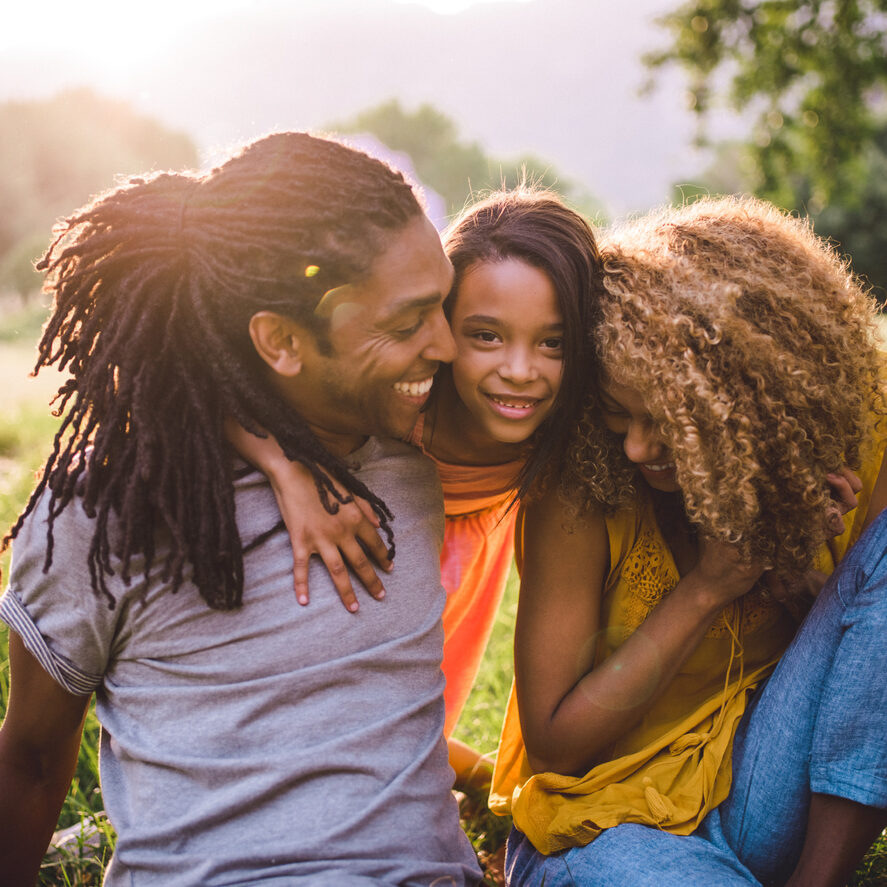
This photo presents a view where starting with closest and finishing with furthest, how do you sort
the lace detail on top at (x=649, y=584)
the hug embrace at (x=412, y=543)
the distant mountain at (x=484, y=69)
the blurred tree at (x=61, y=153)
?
the hug embrace at (x=412, y=543), the lace detail on top at (x=649, y=584), the blurred tree at (x=61, y=153), the distant mountain at (x=484, y=69)

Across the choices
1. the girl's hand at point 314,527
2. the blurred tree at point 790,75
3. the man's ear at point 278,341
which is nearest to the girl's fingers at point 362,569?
the girl's hand at point 314,527

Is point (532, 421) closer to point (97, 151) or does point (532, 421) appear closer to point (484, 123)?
point (97, 151)

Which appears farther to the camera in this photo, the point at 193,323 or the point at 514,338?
the point at 514,338

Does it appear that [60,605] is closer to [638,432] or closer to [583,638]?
[583,638]

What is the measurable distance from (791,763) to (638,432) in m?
0.89

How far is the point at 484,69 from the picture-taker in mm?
150125

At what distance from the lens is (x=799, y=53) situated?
9953 mm

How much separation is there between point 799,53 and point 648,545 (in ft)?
31.2

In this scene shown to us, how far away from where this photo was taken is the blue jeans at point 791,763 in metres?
2.02

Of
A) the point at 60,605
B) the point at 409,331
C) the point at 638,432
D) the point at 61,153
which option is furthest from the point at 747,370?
the point at 61,153

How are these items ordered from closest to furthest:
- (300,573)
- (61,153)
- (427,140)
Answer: (300,573) < (61,153) < (427,140)

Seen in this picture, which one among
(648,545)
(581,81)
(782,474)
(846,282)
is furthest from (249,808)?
(581,81)

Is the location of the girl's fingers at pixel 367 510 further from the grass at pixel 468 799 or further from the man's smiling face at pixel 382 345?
the grass at pixel 468 799

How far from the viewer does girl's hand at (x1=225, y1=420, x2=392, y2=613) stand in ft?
6.57
